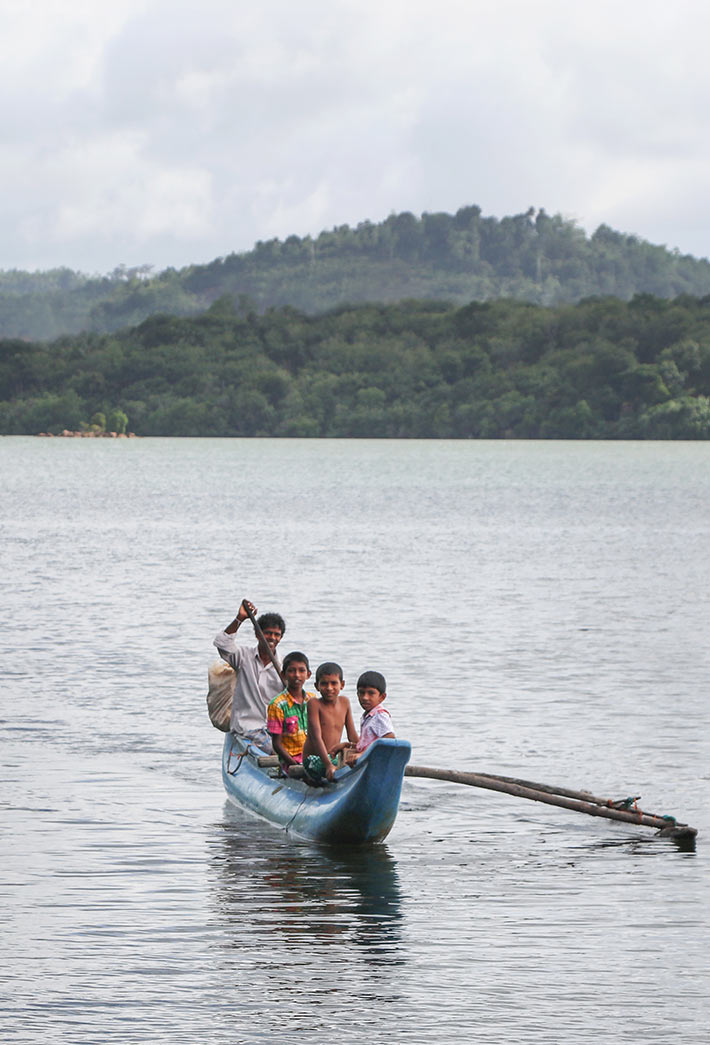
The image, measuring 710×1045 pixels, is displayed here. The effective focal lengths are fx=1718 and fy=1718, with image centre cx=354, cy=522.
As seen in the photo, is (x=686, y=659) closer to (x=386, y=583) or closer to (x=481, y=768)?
(x=481, y=768)

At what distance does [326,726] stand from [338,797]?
58 cm

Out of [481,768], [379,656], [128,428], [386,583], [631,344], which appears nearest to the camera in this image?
[481,768]

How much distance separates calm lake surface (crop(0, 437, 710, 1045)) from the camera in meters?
10.2

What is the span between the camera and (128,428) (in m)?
163

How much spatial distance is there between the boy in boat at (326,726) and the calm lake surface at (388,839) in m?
0.76

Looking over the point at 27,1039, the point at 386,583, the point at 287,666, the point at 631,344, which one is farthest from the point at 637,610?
the point at 631,344

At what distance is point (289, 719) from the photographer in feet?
47.4

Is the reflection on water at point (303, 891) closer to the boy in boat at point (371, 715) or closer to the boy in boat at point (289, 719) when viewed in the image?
the boy in boat at point (289, 719)

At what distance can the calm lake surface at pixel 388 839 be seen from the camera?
10.2m

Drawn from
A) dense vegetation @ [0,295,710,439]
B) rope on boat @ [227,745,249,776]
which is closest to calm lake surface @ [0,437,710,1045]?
rope on boat @ [227,745,249,776]

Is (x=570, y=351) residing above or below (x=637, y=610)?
above

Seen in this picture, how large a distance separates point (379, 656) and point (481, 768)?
9.62 meters

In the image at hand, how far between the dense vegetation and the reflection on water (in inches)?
4956

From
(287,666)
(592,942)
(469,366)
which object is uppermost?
(469,366)
